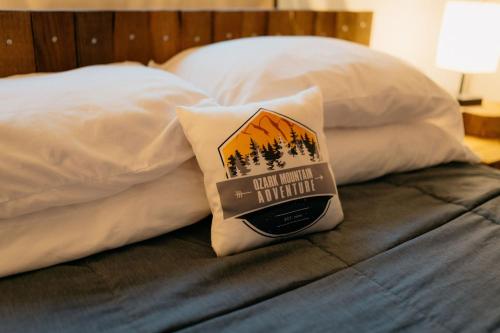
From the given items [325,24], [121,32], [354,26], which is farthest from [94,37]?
[354,26]

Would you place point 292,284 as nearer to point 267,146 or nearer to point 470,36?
point 267,146

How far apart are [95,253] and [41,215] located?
0.40 ft

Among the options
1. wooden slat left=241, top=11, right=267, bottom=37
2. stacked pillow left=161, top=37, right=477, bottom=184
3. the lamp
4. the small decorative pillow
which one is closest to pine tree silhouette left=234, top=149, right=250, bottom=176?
the small decorative pillow

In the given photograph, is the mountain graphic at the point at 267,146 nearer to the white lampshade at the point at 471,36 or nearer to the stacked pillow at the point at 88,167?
the stacked pillow at the point at 88,167

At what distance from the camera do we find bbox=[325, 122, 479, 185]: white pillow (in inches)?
46.1

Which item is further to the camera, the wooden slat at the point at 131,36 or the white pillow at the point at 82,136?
the wooden slat at the point at 131,36

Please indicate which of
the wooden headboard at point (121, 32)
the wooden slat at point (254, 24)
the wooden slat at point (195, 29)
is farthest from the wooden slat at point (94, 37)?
the wooden slat at point (254, 24)

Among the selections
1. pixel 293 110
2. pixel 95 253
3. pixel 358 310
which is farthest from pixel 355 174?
pixel 95 253

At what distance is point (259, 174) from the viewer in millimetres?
906

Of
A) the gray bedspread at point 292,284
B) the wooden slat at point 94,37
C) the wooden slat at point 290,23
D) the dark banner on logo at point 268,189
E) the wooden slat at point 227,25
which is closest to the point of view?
the gray bedspread at point 292,284

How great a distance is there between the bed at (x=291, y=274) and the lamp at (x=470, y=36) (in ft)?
1.76

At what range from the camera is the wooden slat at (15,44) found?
1.11m

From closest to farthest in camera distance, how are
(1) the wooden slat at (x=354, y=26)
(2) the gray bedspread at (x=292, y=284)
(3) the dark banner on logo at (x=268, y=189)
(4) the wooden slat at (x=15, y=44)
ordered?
1. (2) the gray bedspread at (x=292, y=284)
2. (3) the dark banner on logo at (x=268, y=189)
3. (4) the wooden slat at (x=15, y=44)
4. (1) the wooden slat at (x=354, y=26)

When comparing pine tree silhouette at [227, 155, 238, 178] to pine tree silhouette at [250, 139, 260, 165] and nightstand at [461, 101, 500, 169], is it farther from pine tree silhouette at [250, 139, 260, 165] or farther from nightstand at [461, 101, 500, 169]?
nightstand at [461, 101, 500, 169]
